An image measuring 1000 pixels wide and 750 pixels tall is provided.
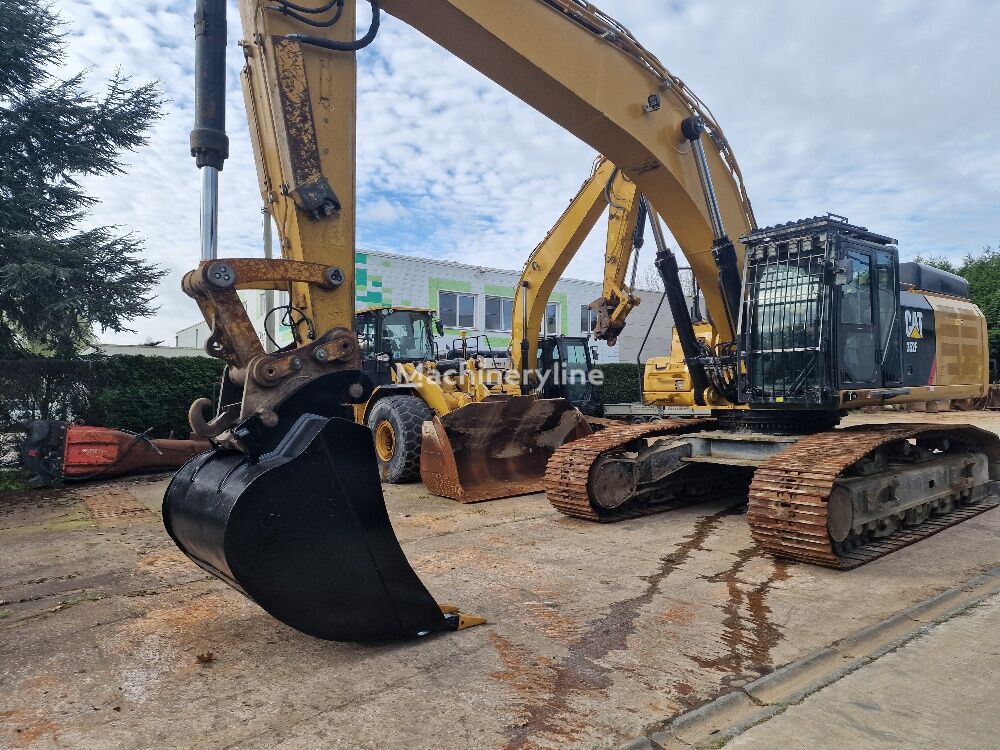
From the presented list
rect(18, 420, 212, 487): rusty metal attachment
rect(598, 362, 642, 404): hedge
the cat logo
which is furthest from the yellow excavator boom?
rect(598, 362, 642, 404): hedge

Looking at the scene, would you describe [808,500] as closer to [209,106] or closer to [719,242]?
[719,242]

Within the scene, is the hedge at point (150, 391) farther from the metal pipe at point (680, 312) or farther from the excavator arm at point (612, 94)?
the excavator arm at point (612, 94)

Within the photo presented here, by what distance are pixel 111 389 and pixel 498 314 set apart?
47.2 feet

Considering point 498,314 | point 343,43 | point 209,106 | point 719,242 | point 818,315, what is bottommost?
point 818,315

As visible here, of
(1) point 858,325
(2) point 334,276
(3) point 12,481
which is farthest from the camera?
(3) point 12,481

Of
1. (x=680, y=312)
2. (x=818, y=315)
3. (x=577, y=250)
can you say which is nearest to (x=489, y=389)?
(x=577, y=250)

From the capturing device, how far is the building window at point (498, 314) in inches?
921

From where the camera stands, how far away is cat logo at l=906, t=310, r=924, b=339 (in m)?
6.40

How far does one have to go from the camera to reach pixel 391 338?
10.1 meters

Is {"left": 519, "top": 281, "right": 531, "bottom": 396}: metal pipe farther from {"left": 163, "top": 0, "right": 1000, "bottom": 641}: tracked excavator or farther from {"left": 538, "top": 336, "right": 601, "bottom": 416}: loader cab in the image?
{"left": 163, "top": 0, "right": 1000, "bottom": 641}: tracked excavator

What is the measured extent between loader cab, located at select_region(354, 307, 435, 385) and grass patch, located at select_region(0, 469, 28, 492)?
449cm

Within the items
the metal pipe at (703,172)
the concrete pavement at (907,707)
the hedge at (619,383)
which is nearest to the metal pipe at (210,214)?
the concrete pavement at (907,707)

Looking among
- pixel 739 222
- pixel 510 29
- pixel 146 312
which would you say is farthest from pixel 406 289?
pixel 510 29

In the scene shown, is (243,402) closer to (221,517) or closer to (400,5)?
(221,517)
